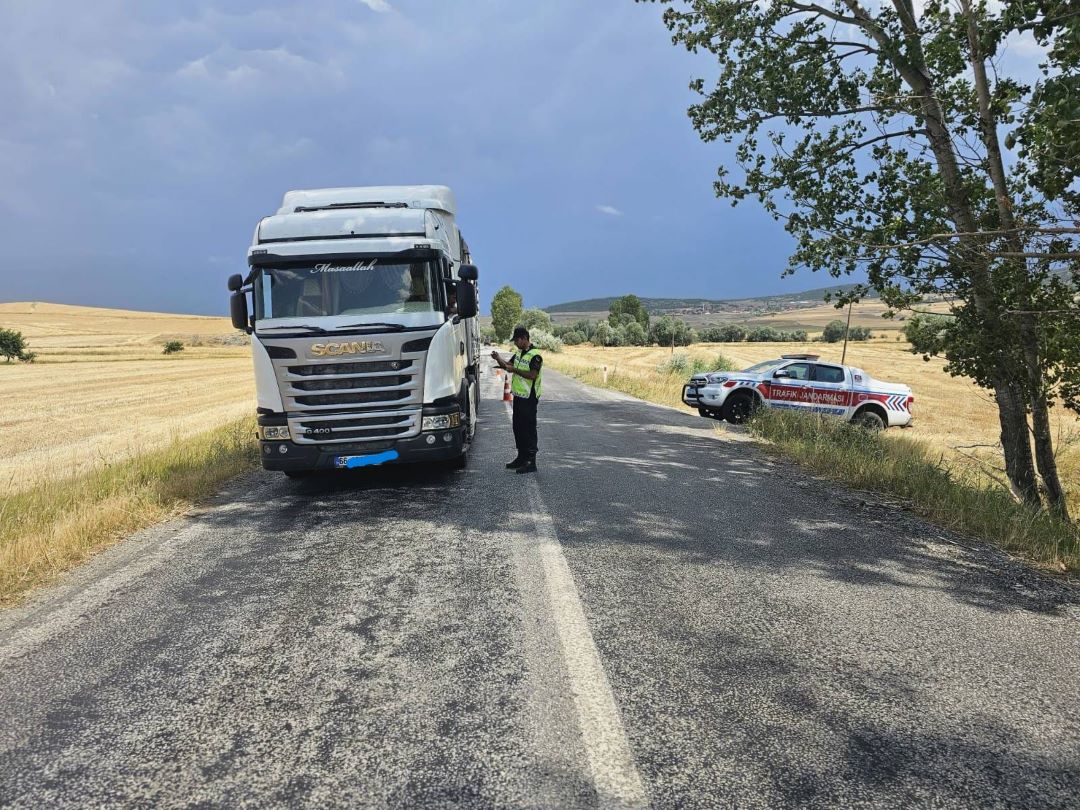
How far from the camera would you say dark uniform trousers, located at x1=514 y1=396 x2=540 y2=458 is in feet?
27.2

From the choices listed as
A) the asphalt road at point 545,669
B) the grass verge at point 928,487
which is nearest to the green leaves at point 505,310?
the grass verge at point 928,487

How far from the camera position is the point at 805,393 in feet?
48.2

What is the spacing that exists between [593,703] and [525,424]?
560 centimetres

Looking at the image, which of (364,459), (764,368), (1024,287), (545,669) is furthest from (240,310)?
A: (764,368)

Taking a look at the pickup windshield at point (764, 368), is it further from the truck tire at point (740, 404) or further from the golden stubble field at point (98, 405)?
the golden stubble field at point (98, 405)

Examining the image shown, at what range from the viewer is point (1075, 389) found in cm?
719

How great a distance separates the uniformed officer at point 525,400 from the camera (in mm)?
8227

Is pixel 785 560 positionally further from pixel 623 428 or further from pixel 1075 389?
pixel 623 428

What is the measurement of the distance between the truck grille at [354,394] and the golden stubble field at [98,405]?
382cm

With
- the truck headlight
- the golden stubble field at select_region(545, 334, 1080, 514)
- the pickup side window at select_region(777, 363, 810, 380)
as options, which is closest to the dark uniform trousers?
the truck headlight

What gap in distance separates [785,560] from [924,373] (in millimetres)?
41423

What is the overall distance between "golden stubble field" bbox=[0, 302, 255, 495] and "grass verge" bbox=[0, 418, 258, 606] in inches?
45.9

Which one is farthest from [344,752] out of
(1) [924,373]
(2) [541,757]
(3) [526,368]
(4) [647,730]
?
(1) [924,373]

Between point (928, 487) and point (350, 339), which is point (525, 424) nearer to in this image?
point (350, 339)
